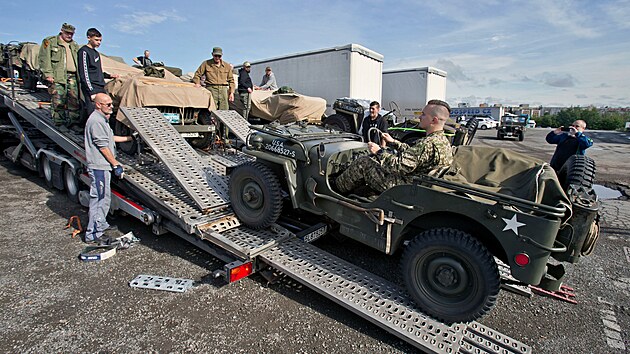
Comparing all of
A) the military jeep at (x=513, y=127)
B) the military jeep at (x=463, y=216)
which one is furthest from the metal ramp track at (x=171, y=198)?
the military jeep at (x=513, y=127)

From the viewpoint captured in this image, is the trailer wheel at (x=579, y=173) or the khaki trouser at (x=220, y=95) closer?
the trailer wheel at (x=579, y=173)

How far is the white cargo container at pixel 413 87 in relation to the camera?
16625 millimetres

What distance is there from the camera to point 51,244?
4223 millimetres

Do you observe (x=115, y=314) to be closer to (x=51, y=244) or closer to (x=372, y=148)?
(x=51, y=244)

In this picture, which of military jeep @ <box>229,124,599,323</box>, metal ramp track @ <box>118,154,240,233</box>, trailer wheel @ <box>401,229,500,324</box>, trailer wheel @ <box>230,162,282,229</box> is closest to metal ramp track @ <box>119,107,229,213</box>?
metal ramp track @ <box>118,154,240,233</box>

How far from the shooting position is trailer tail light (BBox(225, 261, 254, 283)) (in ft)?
10.0

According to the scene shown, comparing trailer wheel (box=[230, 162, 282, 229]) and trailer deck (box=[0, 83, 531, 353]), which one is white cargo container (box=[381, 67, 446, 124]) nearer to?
trailer deck (box=[0, 83, 531, 353])

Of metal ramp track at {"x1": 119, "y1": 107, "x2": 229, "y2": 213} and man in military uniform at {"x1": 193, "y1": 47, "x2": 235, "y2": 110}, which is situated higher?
man in military uniform at {"x1": 193, "y1": 47, "x2": 235, "y2": 110}

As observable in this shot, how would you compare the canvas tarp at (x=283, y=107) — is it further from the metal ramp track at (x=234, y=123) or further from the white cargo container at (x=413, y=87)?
the white cargo container at (x=413, y=87)

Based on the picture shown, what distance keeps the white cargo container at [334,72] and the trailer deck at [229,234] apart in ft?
22.2

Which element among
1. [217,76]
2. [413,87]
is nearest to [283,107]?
[217,76]

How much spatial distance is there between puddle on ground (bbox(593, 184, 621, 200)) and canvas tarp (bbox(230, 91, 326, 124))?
6.37 m

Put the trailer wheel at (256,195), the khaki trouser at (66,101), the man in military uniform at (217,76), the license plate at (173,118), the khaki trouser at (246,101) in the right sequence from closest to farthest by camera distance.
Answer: the trailer wheel at (256,195) → the license plate at (173,118) → the khaki trouser at (66,101) → the man in military uniform at (217,76) → the khaki trouser at (246,101)

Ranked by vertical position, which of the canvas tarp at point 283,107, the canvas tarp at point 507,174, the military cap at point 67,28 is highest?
the military cap at point 67,28
